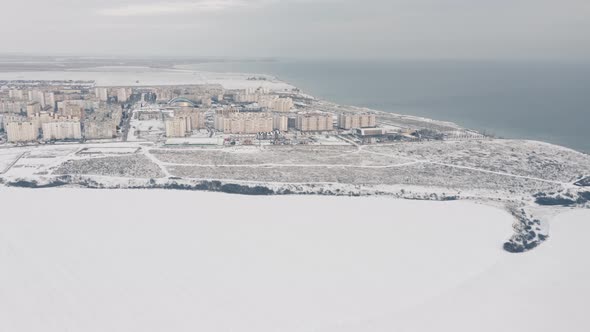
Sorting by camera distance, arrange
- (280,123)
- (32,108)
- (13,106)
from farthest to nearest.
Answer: (13,106)
(32,108)
(280,123)

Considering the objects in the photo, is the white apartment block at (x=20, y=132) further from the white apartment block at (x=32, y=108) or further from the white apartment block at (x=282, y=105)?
the white apartment block at (x=282, y=105)

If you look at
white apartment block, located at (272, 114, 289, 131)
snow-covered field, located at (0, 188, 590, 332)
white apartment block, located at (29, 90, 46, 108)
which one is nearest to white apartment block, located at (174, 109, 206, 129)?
white apartment block, located at (272, 114, 289, 131)

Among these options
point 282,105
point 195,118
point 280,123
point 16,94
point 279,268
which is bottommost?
point 279,268

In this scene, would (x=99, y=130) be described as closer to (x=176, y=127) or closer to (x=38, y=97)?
(x=176, y=127)

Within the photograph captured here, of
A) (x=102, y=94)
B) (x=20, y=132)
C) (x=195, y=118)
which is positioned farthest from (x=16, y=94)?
(x=195, y=118)

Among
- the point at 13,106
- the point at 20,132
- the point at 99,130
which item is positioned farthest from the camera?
the point at 13,106

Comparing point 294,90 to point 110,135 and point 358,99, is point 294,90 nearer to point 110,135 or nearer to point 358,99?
point 358,99

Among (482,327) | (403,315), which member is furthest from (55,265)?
(482,327)

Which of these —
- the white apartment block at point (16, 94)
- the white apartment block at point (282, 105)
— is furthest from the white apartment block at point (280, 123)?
the white apartment block at point (16, 94)
